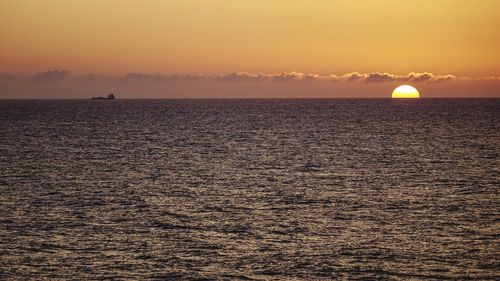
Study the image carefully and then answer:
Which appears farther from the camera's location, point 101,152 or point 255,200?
point 101,152

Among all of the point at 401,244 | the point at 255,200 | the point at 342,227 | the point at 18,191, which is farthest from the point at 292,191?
the point at 18,191

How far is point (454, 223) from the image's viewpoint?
120 ft

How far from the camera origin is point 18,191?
154 feet

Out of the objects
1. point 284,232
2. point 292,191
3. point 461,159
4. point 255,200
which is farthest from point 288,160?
point 284,232

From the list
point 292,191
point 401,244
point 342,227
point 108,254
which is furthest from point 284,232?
point 292,191

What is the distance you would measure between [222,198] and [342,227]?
39.5ft

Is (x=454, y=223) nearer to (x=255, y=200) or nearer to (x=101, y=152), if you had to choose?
(x=255, y=200)

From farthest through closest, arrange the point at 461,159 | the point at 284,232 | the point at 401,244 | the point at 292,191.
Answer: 1. the point at 461,159
2. the point at 292,191
3. the point at 284,232
4. the point at 401,244

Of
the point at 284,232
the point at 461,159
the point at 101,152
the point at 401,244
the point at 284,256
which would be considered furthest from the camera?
the point at 101,152

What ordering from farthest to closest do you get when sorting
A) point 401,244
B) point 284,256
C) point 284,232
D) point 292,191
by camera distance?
point 292,191 < point 284,232 < point 401,244 < point 284,256

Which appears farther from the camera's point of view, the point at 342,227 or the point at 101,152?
the point at 101,152

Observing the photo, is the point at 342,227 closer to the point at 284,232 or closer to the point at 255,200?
the point at 284,232

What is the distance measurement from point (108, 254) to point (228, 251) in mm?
5642

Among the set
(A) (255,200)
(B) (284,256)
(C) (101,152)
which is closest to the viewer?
(B) (284,256)
